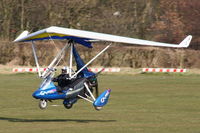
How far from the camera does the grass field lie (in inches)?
736

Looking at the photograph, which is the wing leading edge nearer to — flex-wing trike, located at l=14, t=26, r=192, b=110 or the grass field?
flex-wing trike, located at l=14, t=26, r=192, b=110

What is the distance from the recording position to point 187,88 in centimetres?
3625

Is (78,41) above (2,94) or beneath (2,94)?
above

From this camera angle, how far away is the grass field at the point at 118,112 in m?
18.7

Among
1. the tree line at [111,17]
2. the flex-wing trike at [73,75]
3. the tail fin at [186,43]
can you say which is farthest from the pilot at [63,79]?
the tree line at [111,17]

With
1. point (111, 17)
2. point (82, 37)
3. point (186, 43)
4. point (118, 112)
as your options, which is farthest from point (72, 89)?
point (111, 17)

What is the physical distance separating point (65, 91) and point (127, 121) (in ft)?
7.69

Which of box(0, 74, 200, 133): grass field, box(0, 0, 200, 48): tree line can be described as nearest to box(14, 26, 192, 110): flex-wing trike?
box(0, 74, 200, 133): grass field

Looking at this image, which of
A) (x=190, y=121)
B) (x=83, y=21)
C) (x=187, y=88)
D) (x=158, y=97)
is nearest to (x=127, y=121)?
(x=190, y=121)

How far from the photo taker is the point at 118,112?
23.9 meters

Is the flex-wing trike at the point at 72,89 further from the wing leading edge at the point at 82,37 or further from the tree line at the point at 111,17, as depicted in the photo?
the tree line at the point at 111,17

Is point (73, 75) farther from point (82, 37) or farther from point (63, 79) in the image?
point (82, 37)

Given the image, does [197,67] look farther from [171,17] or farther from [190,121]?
[190,121]

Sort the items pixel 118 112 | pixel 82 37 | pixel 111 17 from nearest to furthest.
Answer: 1. pixel 82 37
2. pixel 118 112
3. pixel 111 17
